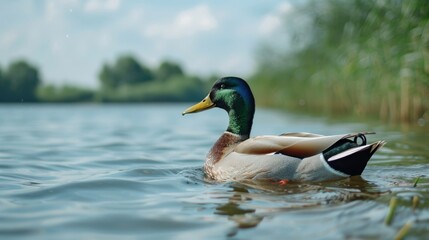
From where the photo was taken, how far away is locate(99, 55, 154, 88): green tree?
2958 inches

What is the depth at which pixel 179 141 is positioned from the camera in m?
11.9

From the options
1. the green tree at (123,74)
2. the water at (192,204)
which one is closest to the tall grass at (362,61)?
the water at (192,204)

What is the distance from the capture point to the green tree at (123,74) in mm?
75125

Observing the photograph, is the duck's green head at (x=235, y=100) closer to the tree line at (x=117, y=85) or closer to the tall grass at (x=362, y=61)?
the tall grass at (x=362, y=61)

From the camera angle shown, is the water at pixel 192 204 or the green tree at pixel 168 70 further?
the green tree at pixel 168 70

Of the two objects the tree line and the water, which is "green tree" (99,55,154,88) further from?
the water

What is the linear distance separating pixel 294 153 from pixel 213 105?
129cm

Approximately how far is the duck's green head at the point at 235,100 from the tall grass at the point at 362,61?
6174 mm

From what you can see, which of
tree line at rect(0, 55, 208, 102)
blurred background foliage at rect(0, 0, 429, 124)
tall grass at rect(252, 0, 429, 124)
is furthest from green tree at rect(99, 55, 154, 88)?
tall grass at rect(252, 0, 429, 124)

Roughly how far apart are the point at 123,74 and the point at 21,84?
23.4m

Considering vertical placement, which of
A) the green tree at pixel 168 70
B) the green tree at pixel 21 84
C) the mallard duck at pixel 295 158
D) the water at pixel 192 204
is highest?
the green tree at pixel 168 70

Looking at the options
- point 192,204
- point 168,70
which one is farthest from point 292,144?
point 168,70

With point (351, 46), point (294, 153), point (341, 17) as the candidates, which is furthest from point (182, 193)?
point (341, 17)

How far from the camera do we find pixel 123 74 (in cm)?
7544
